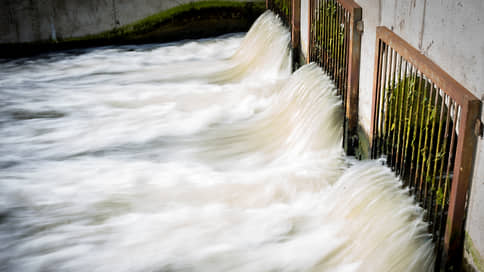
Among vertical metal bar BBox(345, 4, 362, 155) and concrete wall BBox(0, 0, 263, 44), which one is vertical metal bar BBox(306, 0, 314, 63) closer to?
vertical metal bar BBox(345, 4, 362, 155)

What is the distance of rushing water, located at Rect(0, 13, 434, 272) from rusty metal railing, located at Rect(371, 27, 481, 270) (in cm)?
14

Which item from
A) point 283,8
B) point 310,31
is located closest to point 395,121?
point 310,31

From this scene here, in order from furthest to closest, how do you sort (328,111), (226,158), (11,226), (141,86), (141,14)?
(141,14)
(141,86)
(226,158)
(328,111)
(11,226)

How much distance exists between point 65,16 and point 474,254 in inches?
282

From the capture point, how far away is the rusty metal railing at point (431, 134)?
7.67 feet

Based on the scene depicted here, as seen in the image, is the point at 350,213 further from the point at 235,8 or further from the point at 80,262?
the point at 235,8

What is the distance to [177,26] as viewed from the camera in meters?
8.30

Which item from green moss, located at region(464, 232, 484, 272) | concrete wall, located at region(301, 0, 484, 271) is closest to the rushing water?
green moss, located at region(464, 232, 484, 272)

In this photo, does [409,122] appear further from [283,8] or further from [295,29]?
[283,8]

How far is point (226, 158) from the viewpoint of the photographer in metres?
4.72

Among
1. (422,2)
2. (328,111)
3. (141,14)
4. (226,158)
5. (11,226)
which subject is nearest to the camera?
(422,2)

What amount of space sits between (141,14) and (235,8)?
152 centimetres

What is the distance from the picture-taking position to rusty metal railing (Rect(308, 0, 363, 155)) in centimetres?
389

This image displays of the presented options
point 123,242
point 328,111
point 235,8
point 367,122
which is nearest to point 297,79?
point 328,111
